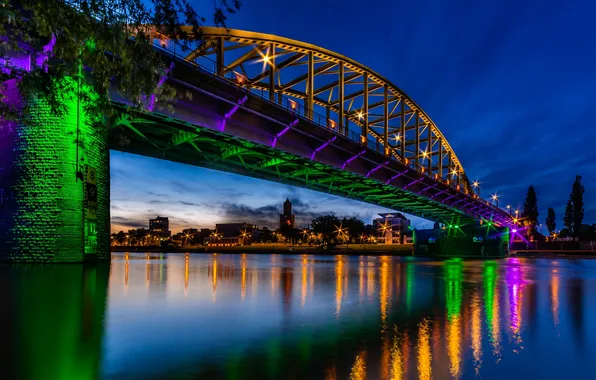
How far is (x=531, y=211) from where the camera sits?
16450 cm

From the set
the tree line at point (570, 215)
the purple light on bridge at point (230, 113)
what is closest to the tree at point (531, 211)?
the tree line at point (570, 215)

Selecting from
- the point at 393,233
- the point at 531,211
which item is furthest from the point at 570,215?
the point at 393,233

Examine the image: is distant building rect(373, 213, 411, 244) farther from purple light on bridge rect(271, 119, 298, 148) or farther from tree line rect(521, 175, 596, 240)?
purple light on bridge rect(271, 119, 298, 148)

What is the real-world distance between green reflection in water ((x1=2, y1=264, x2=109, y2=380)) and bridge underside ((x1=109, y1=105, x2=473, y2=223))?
37.8ft

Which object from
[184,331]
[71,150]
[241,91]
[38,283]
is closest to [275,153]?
[241,91]

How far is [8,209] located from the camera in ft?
76.9

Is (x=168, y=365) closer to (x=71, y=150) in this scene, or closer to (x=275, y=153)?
(x=71, y=150)

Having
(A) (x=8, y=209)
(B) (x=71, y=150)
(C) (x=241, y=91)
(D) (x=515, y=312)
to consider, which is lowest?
(D) (x=515, y=312)

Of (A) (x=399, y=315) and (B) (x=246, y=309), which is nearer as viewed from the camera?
(A) (x=399, y=315)

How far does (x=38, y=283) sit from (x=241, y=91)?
1915 centimetres

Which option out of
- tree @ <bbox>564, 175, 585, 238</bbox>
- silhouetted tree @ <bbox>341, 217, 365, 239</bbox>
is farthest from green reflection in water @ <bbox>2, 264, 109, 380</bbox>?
tree @ <bbox>564, 175, 585, 238</bbox>

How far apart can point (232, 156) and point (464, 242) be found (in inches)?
2291

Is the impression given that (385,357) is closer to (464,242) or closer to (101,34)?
(101,34)

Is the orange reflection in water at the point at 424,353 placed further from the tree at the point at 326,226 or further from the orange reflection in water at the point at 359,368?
the tree at the point at 326,226
